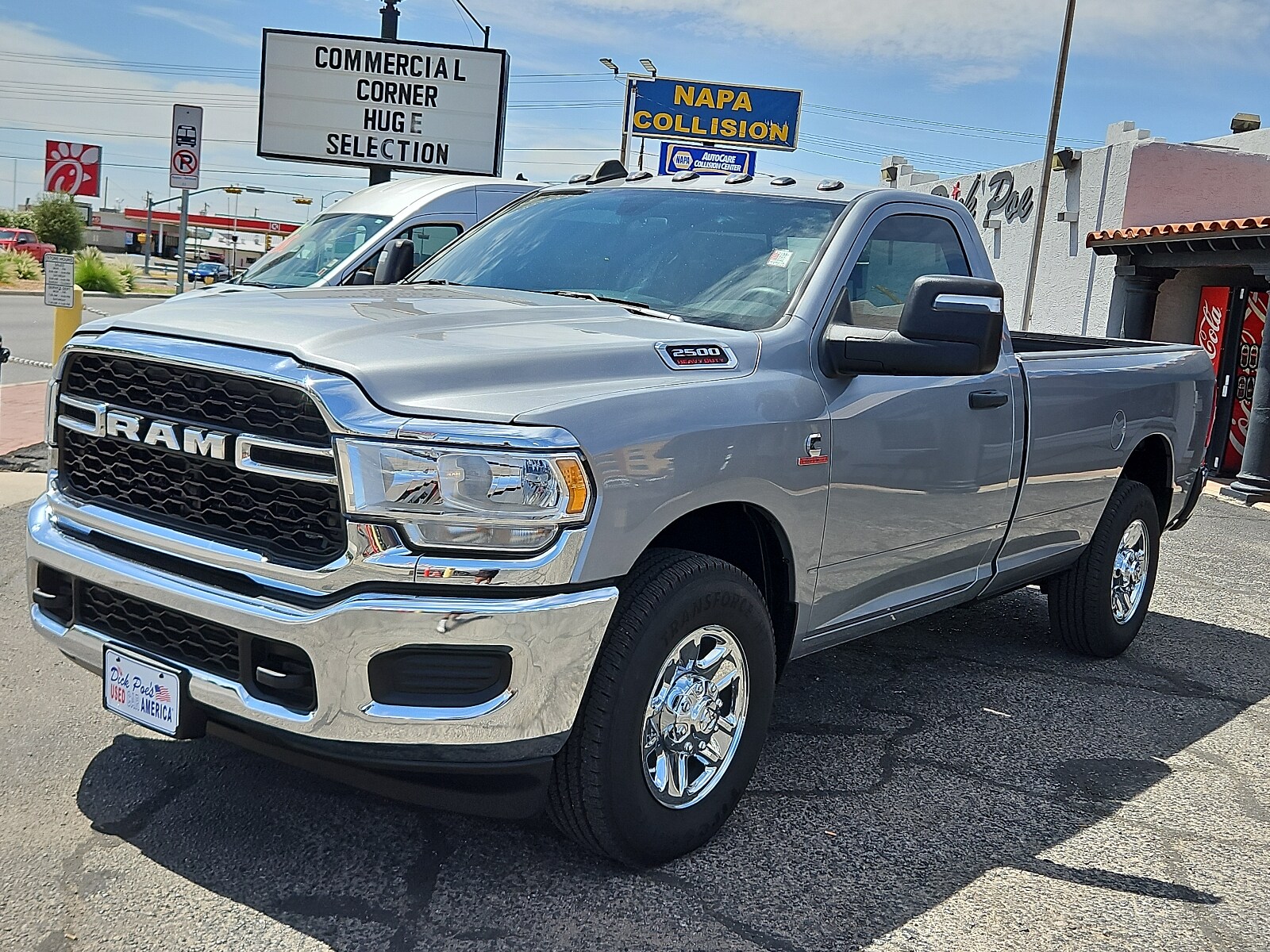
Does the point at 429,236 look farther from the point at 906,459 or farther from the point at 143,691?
the point at 143,691

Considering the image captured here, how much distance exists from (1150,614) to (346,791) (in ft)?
16.6

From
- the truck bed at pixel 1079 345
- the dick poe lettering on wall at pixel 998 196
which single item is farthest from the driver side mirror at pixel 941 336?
the dick poe lettering on wall at pixel 998 196

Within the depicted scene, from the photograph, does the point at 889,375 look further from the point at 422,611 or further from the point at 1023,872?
the point at 422,611

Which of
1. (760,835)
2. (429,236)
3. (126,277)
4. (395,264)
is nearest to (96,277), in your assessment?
(126,277)

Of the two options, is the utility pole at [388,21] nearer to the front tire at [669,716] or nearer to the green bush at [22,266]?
the front tire at [669,716]

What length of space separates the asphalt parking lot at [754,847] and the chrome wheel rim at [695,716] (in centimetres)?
25

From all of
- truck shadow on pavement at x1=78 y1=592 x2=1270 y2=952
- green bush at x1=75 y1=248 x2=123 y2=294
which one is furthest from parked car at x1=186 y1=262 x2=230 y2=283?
truck shadow on pavement at x1=78 y1=592 x2=1270 y2=952

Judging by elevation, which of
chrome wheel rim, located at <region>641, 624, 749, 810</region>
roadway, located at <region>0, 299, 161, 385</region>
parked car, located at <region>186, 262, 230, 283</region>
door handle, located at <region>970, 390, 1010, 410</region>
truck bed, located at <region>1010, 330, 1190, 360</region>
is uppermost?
truck bed, located at <region>1010, 330, 1190, 360</region>

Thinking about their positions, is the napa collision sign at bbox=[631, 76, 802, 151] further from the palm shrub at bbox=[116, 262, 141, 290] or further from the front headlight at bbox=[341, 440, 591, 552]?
the front headlight at bbox=[341, 440, 591, 552]

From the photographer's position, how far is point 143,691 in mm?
3352

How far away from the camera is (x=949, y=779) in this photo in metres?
4.48

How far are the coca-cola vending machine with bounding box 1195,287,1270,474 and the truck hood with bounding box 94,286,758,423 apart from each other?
13.1 meters

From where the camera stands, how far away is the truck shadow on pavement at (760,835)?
3322mm

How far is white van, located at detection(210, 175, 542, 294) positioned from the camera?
11523 mm
